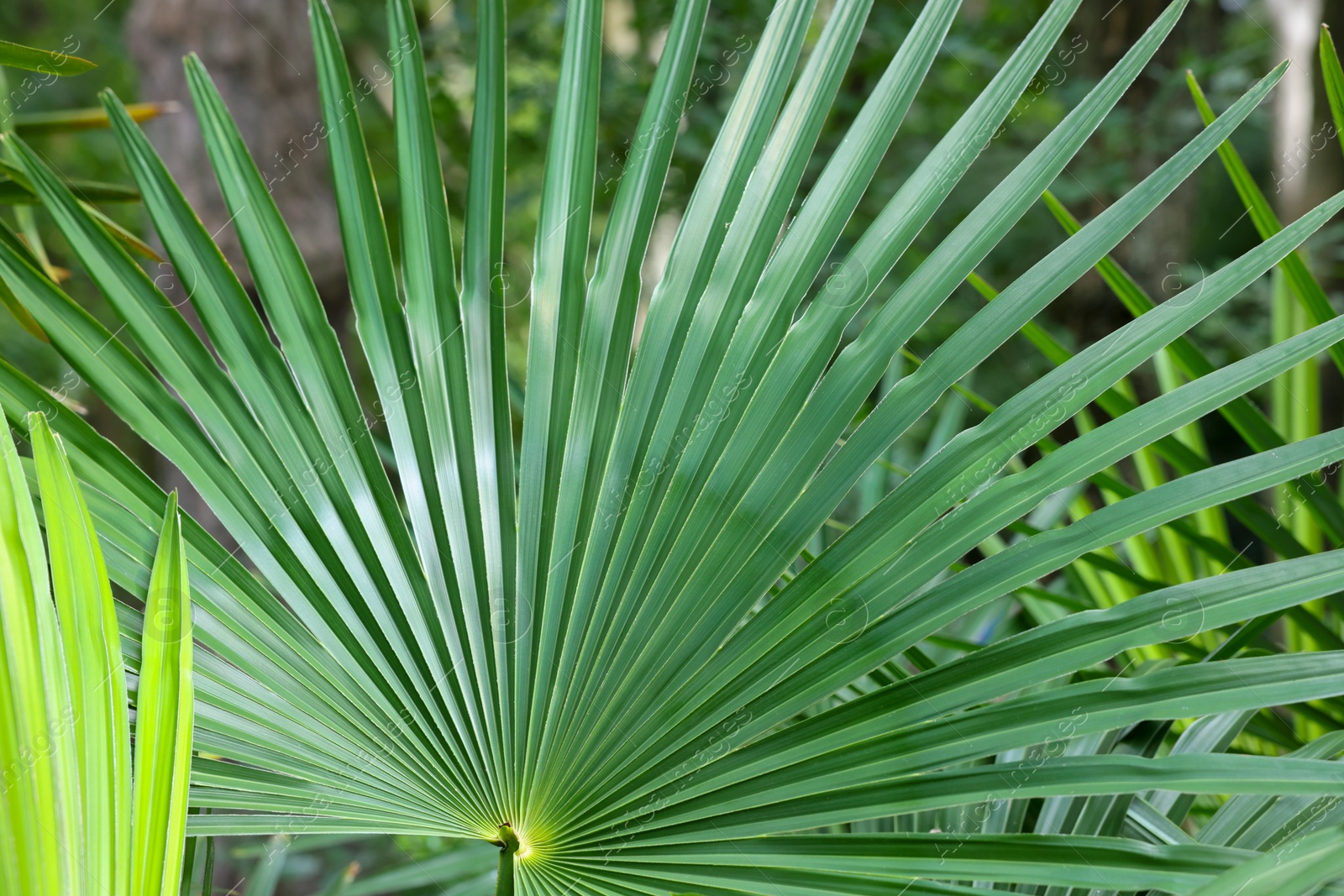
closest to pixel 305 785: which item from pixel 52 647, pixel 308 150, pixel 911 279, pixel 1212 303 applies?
pixel 52 647

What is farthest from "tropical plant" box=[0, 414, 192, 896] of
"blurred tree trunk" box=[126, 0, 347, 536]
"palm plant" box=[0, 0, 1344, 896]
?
"blurred tree trunk" box=[126, 0, 347, 536]

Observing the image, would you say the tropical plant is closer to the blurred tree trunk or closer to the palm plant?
the palm plant

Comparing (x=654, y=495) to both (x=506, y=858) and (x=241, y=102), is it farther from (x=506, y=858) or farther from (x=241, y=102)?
(x=241, y=102)

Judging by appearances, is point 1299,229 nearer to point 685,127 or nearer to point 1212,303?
point 1212,303

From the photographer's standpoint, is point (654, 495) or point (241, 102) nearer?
point (654, 495)

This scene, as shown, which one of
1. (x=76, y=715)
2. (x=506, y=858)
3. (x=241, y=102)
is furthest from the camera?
(x=241, y=102)

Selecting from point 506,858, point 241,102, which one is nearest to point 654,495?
point 506,858

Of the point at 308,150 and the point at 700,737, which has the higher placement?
the point at 308,150

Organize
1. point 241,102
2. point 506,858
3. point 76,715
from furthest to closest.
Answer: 1. point 241,102
2. point 506,858
3. point 76,715
